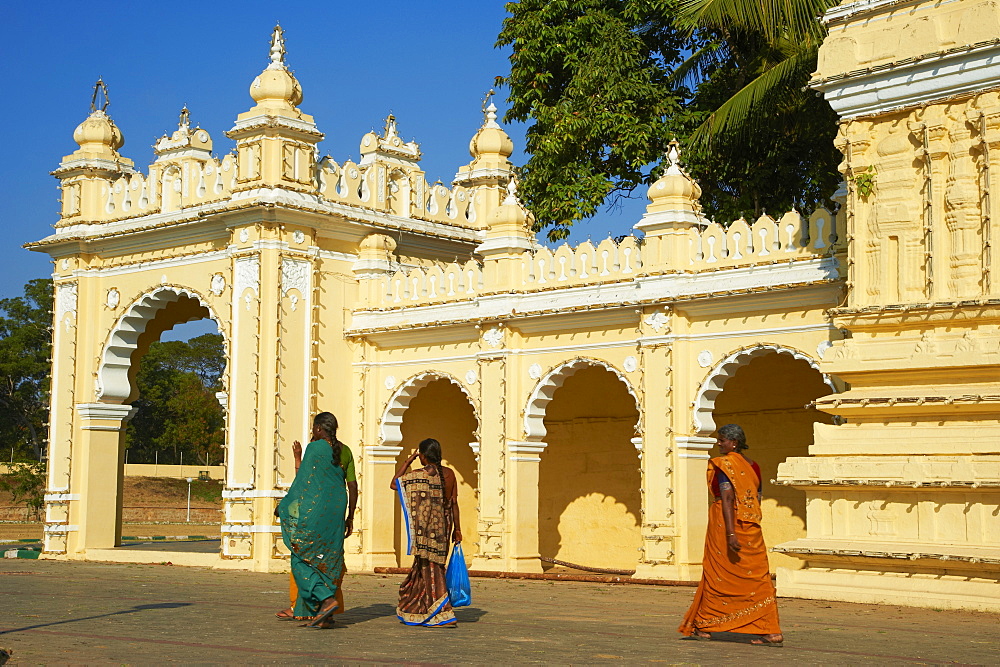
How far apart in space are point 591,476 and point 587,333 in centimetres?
339

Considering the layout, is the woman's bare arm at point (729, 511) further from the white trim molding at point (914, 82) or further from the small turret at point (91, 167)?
the small turret at point (91, 167)

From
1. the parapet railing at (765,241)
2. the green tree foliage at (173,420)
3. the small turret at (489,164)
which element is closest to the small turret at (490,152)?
the small turret at (489,164)

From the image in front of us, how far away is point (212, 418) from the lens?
56.4 metres

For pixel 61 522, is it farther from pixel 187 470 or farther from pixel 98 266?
pixel 187 470

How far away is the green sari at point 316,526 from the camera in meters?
9.40

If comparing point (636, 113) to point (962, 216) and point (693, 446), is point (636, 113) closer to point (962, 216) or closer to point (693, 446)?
point (693, 446)

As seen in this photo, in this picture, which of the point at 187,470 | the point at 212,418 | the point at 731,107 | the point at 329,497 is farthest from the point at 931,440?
the point at 212,418

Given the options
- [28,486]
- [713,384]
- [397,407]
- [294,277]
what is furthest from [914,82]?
[28,486]

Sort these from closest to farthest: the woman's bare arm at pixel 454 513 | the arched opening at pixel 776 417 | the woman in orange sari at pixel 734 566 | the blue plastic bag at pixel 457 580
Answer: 1. the woman in orange sari at pixel 734 566
2. the blue plastic bag at pixel 457 580
3. the woman's bare arm at pixel 454 513
4. the arched opening at pixel 776 417

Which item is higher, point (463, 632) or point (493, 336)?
point (493, 336)

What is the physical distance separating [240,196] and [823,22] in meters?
8.61

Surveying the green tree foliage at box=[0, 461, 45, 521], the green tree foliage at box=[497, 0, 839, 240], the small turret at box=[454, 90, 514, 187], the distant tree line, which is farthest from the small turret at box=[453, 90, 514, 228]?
the distant tree line

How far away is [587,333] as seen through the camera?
1625 centimetres

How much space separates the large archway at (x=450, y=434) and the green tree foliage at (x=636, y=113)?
395 cm
